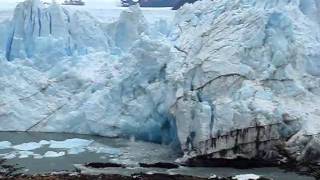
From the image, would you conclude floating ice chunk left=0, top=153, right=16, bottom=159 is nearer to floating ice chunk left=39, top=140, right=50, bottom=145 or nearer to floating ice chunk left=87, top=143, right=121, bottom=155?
floating ice chunk left=39, top=140, right=50, bottom=145

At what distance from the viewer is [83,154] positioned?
43.2ft

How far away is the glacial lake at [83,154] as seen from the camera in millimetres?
11656

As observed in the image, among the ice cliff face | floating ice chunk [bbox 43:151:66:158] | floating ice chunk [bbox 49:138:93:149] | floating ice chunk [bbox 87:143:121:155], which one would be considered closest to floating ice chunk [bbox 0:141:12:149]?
floating ice chunk [bbox 49:138:93:149]

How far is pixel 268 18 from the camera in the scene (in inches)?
545

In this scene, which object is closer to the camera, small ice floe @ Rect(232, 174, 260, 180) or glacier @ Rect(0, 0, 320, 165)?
small ice floe @ Rect(232, 174, 260, 180)

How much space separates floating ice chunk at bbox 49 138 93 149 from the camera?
1378 cm

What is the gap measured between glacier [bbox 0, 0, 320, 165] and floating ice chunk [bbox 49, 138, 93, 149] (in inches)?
32.5

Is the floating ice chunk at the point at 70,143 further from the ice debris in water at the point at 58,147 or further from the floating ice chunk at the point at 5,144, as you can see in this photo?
the floating ice chunk at the point at 5,144

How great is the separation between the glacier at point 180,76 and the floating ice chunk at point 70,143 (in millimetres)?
825

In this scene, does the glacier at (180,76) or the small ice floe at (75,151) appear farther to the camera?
the small ice floe at (75,151)

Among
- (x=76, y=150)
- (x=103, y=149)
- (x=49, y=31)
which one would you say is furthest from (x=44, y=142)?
(x=49, y=31)

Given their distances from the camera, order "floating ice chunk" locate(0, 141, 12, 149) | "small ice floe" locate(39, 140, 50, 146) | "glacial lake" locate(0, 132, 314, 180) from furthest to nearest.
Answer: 1. "small ice floe" locate(39, 140, 50, 146)
2. "floating ice chunk" locate(0, 141, 12, 149)
3. "glacial lake" locate(0, 132, 314, 180)

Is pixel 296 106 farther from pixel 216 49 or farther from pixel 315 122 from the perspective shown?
pixel 216 49

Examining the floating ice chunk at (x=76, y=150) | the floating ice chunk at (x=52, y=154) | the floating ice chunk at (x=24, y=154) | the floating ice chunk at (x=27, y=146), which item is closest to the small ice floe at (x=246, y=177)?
the floating ice chunk at (x=76, y=150)
